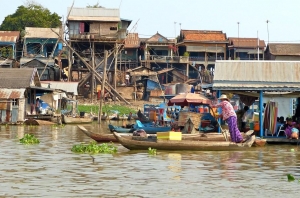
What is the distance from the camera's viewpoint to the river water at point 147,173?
36.3 feet

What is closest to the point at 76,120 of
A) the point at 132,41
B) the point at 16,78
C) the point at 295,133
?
the point at 16,78

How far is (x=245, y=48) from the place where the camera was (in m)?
57.9

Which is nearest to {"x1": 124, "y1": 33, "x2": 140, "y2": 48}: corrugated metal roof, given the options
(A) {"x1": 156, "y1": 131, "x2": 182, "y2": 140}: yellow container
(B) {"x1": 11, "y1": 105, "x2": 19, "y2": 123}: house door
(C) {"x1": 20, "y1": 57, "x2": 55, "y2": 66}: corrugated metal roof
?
(C) {"x1": 20, "y1": 57, "x2": 55, "y2": 66}: corrugated metal roof

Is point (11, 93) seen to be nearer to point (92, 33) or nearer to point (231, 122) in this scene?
point (231, 122)

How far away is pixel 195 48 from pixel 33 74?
25.8 metres

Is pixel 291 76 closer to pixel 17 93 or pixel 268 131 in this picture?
pixel 268 131

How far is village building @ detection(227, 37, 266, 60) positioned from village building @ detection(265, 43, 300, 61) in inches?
135

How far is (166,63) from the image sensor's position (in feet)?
187

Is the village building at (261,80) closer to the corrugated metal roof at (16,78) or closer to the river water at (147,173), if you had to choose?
the river water at (147,173)

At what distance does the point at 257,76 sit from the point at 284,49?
33815mm

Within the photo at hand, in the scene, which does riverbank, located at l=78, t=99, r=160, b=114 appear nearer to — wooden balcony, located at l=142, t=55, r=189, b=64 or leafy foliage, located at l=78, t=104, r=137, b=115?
leafy foliage, located at l=78, t=104, r=137, b=115

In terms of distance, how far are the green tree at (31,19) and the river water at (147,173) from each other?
3861cm

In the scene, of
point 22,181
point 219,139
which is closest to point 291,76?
point 219,139

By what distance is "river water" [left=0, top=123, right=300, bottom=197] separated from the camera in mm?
11070
